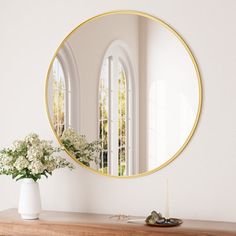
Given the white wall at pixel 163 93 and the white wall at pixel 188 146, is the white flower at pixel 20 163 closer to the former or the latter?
the white wall at pixel 188 146

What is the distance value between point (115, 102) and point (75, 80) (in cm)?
27

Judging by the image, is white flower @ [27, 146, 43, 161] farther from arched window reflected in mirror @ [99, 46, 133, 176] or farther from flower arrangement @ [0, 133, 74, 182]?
arched window reflected in mirror @ [99, 46, 133, 176]

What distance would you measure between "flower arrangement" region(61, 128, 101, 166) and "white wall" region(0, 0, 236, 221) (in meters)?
0.09

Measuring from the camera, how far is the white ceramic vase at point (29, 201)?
10.2 ft

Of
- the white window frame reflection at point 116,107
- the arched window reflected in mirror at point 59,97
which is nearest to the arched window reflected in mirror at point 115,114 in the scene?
the white window frame reflection at point 116,107

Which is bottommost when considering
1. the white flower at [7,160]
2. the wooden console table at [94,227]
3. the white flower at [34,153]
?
the wooden console table at [94,227]

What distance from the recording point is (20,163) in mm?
3059

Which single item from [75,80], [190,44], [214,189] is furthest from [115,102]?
[214,189]

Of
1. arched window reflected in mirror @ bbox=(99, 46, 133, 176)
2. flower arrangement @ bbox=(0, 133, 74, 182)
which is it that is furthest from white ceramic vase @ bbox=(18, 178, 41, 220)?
arched window reflected in mirror @ bbox=(99, 46, 133, 176)

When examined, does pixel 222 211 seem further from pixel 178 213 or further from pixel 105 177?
pixel 105 177

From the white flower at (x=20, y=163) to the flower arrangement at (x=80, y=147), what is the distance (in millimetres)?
344

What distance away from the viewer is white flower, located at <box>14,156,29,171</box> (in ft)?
10.0

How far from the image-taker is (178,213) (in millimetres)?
3127

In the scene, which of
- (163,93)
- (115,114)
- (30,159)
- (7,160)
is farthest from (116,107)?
(7,160)
